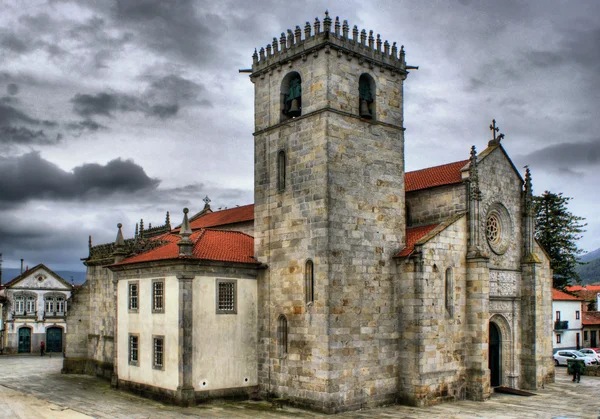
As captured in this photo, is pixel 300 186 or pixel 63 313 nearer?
pixel 300 186

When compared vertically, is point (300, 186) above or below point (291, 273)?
above

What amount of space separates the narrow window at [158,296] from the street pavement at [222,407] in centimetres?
Result: 409

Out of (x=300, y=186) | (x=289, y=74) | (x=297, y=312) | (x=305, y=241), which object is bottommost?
(x=297, y=312)

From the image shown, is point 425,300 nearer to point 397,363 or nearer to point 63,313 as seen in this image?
point 397,363

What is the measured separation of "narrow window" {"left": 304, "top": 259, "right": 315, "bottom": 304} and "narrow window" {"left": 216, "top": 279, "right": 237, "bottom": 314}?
3647 mm

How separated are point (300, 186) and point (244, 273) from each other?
488 cm

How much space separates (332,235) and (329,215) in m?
0.85

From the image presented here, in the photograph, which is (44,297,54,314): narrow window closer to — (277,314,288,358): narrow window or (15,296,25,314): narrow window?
(15,296,25,314): narrow window

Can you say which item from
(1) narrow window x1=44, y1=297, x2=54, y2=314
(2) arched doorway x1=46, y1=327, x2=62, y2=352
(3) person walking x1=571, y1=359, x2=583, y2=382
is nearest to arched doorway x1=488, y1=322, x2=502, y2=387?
(3) person walking x1=571, y1=359, x2=583, y2=382

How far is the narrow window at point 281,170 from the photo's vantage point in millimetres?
29625

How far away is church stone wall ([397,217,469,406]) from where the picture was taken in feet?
92.5

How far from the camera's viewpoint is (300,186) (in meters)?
28.4

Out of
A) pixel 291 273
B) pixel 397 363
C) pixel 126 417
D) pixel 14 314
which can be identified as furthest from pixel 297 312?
pixel 14 314

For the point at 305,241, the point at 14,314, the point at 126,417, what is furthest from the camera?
the point at 14,314
